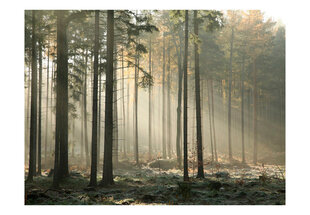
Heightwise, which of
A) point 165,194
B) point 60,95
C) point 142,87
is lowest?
point 165,194

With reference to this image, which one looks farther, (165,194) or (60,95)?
(60,95)

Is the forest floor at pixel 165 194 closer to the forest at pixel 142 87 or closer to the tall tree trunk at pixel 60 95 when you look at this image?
the forest at pixel 142 87

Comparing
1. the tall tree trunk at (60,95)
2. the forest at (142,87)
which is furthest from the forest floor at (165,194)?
the tall tree trunk at (60,95)

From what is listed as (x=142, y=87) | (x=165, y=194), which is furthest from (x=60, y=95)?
(x=165, y=194)

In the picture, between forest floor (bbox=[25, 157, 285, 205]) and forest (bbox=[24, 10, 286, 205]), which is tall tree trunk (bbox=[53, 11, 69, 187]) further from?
forest floor (bbox=[25, 157, 285, 205])

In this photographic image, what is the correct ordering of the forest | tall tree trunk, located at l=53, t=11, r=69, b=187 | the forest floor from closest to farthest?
1. the forest floor
2. the forest
3. tall tree trunk, located at l=53, t=11, r=69, b=187

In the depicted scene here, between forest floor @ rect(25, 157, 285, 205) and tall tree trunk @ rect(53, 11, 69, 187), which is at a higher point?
tall tree trunk @ rect(53, 11, 69, 187)

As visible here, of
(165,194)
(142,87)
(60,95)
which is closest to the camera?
(165,194)

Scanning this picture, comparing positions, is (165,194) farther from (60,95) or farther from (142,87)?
(60,95)

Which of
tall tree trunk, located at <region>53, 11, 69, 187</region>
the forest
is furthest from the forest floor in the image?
tall tree trunk, located at <region>53, 11, 69, 187</region>

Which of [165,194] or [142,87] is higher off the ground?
[142,87]
